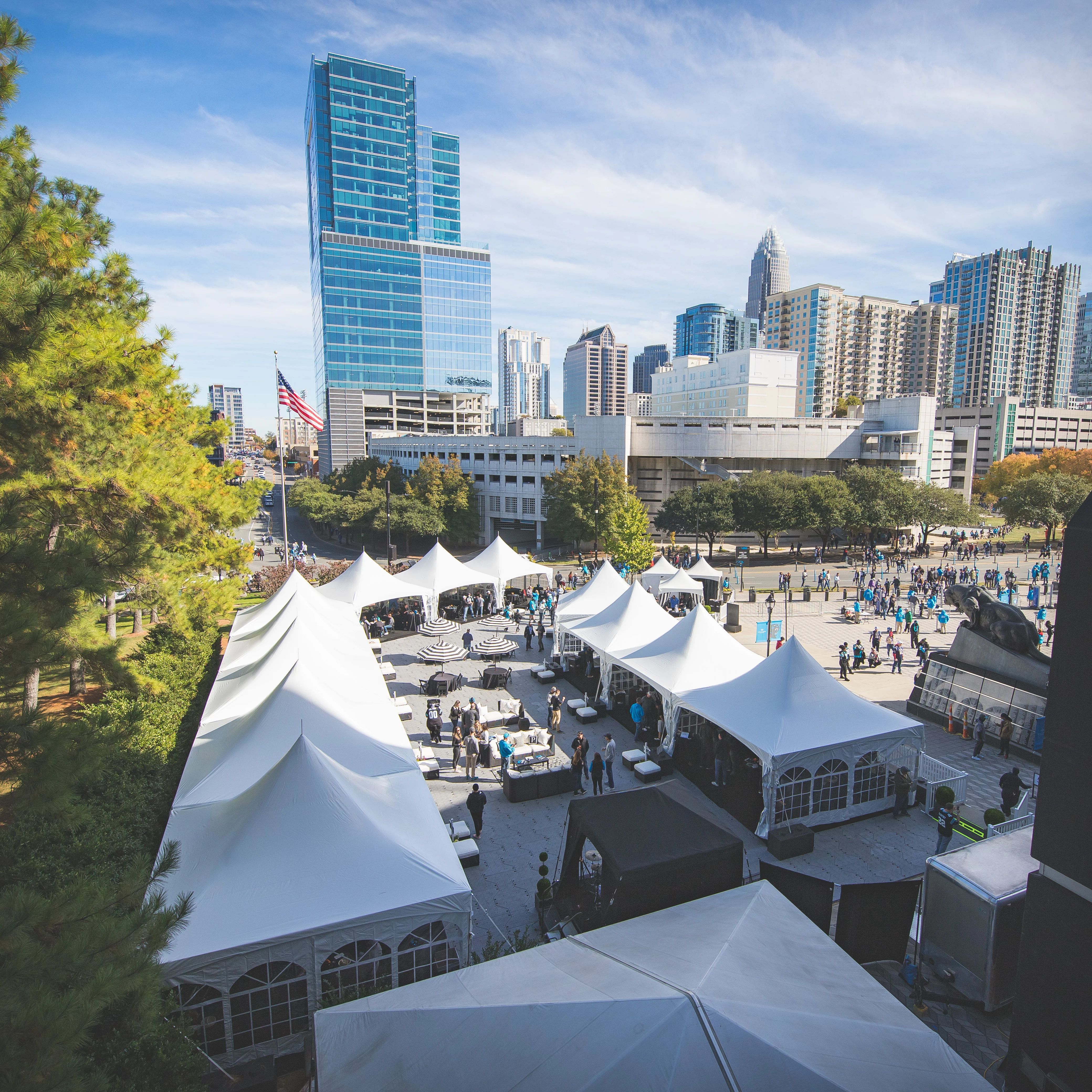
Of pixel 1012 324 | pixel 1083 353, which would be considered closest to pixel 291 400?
pixel 1012 324

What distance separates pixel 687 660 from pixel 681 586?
41.4 feet

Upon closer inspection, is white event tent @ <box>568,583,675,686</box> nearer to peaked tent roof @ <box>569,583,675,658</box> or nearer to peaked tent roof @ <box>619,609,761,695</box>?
peaked tent roof @ <box>569,583,675,658</box>

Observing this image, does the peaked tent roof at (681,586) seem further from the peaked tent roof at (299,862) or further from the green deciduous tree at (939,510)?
the green deciduous tree at (939,510)

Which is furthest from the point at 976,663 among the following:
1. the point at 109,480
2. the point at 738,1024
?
the point at 109,480

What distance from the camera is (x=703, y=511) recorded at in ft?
153

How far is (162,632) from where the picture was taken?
1888cm

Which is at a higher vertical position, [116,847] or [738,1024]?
[738,1024]

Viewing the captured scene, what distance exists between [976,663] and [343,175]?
99370mm

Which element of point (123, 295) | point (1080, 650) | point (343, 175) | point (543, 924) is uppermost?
point (343, 175)

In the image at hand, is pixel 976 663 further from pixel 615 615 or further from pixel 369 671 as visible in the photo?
pixel 369 671

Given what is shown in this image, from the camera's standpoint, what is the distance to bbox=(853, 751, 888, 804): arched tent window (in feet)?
41.1

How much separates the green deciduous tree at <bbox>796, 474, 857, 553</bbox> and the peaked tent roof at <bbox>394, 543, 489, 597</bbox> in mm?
27153

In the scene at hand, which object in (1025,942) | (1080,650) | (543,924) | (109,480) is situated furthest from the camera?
(109,480)

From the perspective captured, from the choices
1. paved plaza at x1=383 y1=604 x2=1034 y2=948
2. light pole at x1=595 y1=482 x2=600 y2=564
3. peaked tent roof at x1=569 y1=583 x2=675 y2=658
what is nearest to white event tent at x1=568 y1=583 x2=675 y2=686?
peaked tent roof at x1=569 y1=583 x2=675 y2=658
